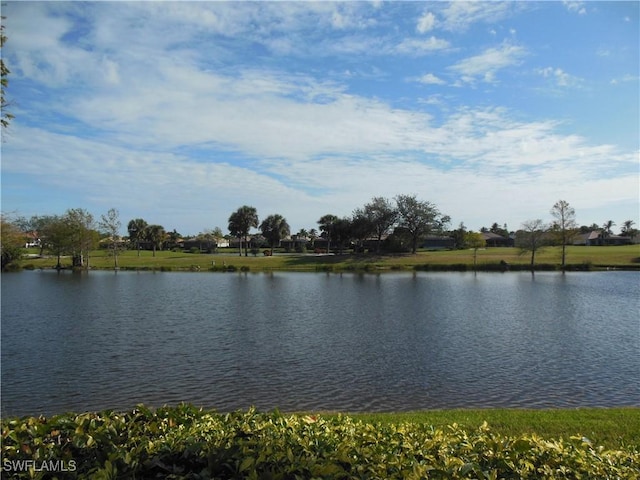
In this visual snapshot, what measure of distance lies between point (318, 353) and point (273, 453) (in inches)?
673

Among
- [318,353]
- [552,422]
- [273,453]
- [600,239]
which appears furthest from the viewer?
[600,239]

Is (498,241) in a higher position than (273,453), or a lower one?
higher

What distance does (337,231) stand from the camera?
120 meters

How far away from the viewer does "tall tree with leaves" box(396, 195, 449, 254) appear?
361 feet

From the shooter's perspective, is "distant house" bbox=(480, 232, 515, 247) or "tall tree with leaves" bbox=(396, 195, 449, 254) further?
"distant house" bbox=(480, 232, 515, 247)

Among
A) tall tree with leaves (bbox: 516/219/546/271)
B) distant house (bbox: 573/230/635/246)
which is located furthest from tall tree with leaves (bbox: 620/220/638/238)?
tall tree with leaves (bbox: 516/219/546/271)

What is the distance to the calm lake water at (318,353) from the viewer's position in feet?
50.9

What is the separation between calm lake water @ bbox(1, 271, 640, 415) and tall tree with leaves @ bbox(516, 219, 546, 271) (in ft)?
152

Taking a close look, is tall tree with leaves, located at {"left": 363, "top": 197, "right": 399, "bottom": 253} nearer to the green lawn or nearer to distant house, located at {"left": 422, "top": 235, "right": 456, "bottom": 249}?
distant house, located at {"left": 422, "top": 235, "right": 456, "bottom": 249}

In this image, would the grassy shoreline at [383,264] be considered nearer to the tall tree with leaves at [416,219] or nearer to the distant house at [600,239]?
the tall tree with leaves at [416,219]

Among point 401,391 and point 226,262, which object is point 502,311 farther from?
point 226,262

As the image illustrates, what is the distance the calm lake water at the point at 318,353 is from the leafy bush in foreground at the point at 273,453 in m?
9.21

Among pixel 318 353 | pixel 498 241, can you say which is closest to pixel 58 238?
pixel 318 353

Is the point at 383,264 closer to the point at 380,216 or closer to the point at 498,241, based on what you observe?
the point at 380,216
